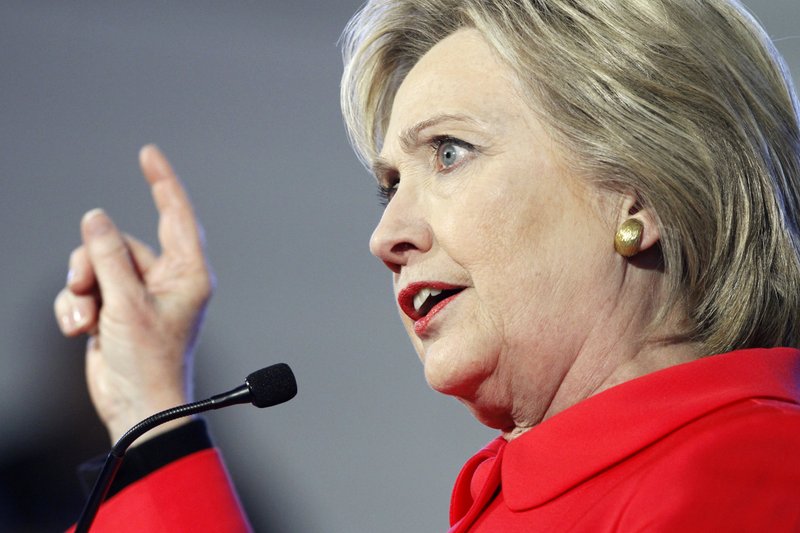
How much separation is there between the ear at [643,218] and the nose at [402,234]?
9.9 inches

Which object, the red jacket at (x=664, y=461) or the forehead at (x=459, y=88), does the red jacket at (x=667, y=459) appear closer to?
the red jacket at (x=664, y=461)

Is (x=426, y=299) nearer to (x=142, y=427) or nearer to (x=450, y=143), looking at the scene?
(x=450, y=143)

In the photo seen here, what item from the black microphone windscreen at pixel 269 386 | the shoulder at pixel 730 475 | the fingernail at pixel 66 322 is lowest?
the shoulder at pixel 730 475

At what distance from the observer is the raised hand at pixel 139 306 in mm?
1740

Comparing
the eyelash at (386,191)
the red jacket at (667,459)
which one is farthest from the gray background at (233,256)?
the red jacket at (667,459)

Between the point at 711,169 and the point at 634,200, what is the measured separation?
0.10m

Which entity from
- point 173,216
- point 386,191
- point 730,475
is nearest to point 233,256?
point 173,216

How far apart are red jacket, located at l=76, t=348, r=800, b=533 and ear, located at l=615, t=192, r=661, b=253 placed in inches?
6.7

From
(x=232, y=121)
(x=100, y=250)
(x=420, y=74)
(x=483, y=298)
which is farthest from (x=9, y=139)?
(x=483, y=298)

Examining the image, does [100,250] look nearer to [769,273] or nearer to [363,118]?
[363,118]

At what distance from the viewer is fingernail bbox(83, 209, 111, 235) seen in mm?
1722

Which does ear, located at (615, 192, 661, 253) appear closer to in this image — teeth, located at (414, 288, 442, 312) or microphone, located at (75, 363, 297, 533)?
teeth, located at (414, 288, 442, 312)

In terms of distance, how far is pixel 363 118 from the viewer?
1.81 m

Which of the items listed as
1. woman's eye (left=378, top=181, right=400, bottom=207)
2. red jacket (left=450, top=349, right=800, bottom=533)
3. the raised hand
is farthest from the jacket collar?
the raised hand
